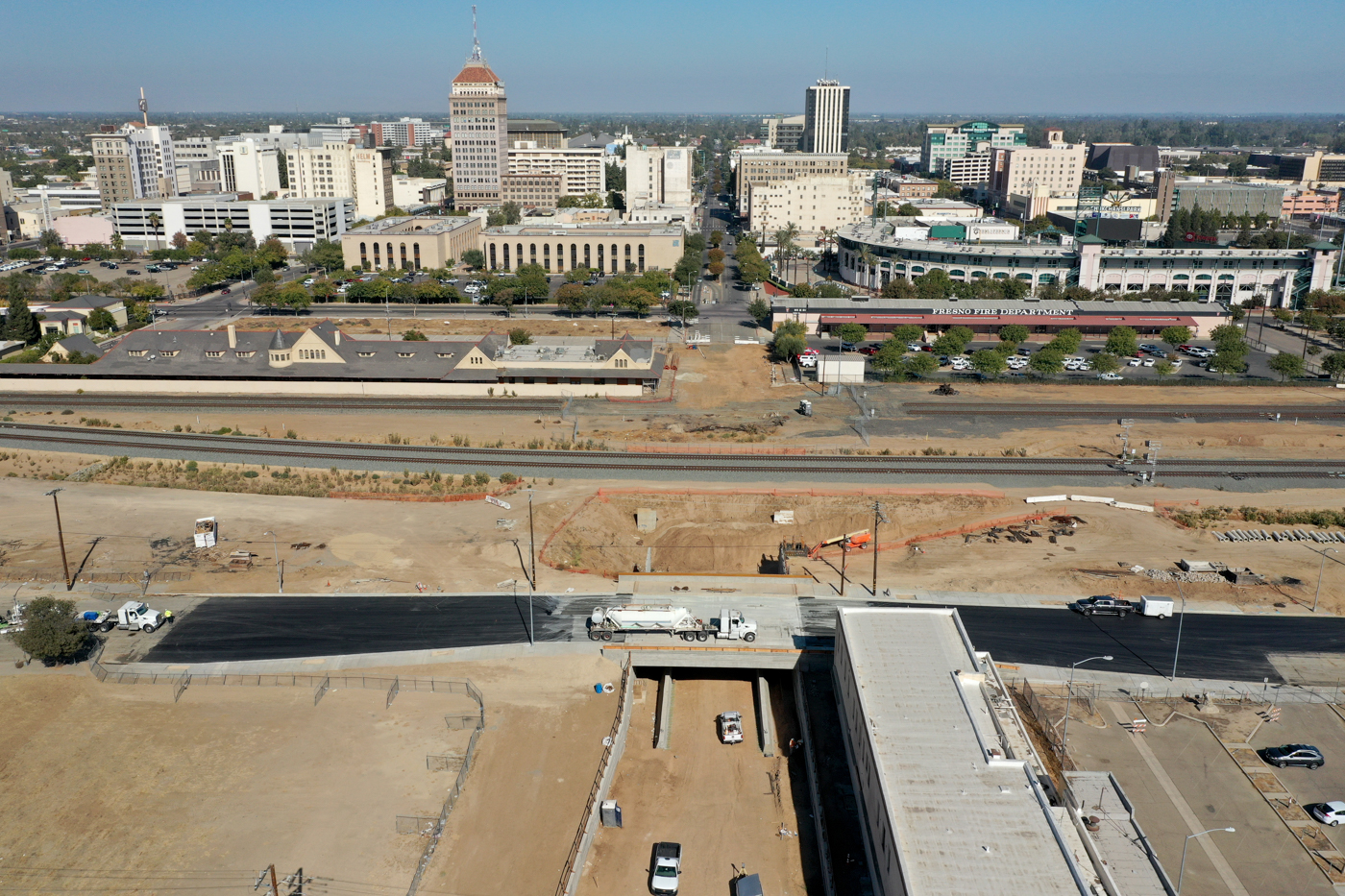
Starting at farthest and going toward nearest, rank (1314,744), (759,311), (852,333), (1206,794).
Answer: (759,311), (852,333), (1314,744), (1206,794)

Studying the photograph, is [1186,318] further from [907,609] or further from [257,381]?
[257,381]

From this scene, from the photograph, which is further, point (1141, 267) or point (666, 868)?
point (1141, 267)

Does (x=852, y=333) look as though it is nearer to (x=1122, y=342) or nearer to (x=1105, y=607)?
(x=1122, y=342)

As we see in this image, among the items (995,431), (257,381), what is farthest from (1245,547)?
(257,381)

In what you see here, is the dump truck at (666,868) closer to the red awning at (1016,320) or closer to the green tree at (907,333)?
the green tree at (907,333)

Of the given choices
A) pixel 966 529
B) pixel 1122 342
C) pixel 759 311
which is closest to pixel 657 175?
pixel 759 311

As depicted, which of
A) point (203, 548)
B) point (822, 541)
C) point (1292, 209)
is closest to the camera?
point (203, 548)

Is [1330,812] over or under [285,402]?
under
